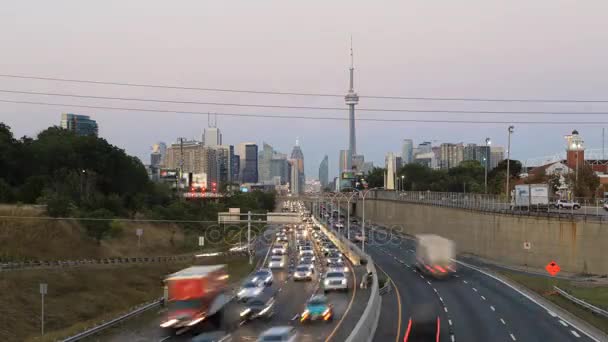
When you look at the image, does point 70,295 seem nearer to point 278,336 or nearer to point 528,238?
point 278,336

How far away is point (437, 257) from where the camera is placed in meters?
62.9

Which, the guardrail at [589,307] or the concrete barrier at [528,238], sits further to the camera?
the concrete barrier at [528,238]

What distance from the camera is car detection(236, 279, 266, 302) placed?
41.8 m

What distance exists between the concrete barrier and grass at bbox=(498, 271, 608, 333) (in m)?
4.50

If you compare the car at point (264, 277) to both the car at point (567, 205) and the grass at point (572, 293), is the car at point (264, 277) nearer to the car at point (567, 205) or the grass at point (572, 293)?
the grass at point (572, 293)

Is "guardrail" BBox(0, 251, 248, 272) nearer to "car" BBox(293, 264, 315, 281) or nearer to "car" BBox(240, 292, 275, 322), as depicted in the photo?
"car" BBox(293, 264, 315, 281)

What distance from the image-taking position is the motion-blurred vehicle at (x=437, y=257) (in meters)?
61.9

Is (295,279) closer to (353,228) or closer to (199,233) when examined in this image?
(199,233)

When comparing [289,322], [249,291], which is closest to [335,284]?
[249,291]

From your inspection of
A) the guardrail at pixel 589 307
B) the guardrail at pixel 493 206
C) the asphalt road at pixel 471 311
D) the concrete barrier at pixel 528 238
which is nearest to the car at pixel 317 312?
the asphalt road at pixel 471 311

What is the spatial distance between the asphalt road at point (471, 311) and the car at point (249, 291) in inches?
352

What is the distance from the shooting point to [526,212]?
72.7 meters

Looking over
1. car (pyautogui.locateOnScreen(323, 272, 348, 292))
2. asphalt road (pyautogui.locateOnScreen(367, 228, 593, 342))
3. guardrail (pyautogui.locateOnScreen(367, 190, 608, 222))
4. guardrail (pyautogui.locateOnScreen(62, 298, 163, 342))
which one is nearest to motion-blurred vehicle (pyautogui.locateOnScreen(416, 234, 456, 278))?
asphalt road (pyautogui.locateOnScreen(367, 228, 593, 342))

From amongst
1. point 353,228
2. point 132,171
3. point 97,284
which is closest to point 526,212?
point 97,284
